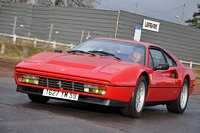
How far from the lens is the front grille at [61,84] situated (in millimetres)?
7211

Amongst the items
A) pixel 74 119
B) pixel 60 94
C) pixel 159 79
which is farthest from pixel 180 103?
pixel 74 119

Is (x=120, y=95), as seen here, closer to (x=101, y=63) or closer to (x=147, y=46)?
(x=101, y=63)

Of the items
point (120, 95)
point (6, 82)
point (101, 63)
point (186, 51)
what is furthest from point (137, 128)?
point (186, 51)

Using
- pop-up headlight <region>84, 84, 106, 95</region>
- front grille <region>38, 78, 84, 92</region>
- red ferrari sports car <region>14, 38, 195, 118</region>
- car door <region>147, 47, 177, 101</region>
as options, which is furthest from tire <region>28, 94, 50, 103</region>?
car door <region>147, 47, 177, 101</region>

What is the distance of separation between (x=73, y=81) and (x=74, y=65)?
364 mm

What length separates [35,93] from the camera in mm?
7527

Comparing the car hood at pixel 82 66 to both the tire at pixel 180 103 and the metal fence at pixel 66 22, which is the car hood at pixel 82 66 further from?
the metal fence at pixel 66 22

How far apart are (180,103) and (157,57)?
1.21 meters

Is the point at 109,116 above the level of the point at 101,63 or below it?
below

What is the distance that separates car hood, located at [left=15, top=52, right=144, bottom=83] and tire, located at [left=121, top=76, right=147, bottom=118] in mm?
329

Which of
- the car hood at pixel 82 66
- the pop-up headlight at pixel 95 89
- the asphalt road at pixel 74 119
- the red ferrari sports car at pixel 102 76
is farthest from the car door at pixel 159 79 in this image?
the pop-up headlight at pixel 95 89

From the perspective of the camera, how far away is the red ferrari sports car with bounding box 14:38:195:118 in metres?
7.20

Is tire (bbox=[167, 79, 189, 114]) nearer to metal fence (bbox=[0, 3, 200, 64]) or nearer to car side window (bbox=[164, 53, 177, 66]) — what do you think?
car side window (bbox=[164, 53, 177, 66])

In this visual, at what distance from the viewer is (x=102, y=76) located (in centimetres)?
717
